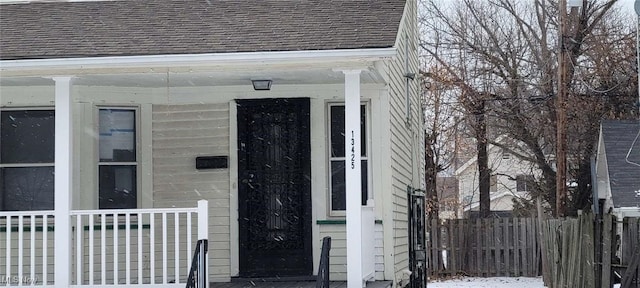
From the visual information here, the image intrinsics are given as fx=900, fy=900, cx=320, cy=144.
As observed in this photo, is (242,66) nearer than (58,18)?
Yes

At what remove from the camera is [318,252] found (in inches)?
419

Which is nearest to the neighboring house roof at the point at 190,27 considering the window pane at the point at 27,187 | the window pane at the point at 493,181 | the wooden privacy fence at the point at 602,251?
the window pane at the point at 27,187

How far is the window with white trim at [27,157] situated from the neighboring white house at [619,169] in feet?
43.5

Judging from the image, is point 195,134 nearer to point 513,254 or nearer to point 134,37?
point 134,37

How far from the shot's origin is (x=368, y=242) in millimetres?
9648

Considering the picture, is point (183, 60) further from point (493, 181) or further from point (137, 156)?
point (493, 181)

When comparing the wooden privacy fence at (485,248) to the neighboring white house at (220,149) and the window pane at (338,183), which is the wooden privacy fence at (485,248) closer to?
the window pane at (338,183)

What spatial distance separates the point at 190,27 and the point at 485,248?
15981 millimetres

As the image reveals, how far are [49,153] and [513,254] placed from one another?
52.0 feet

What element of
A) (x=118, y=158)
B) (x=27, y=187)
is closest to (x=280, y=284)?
(x=118, y=158)

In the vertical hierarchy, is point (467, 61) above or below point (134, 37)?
above

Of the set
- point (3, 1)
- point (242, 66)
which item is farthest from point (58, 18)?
point (242, 66)

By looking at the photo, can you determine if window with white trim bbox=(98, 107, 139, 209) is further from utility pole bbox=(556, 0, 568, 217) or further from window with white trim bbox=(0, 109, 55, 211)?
utility pole bbox=(556, 0, 568, 217)

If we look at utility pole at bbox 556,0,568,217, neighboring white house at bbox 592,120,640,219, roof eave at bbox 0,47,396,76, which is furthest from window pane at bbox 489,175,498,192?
roof eave at bbox 0,47,396,76
